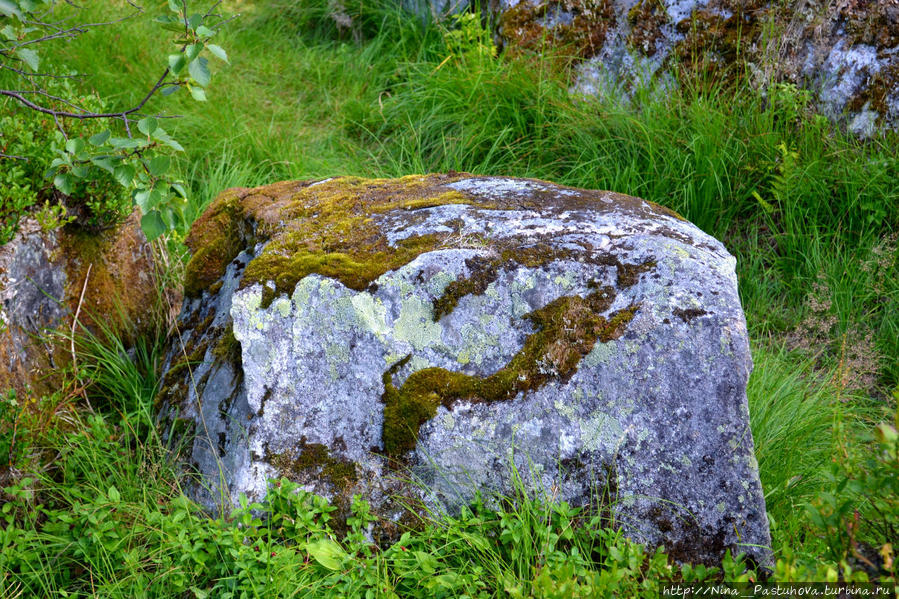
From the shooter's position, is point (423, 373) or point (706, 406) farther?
point (423, 373)

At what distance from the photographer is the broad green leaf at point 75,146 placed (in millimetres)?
2137

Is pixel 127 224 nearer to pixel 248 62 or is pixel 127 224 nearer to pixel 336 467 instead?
pixel 336 467

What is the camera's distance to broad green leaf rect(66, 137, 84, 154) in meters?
2.14

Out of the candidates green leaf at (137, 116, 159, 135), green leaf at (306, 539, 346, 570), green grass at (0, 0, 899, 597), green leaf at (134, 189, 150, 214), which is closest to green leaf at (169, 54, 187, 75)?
green leaf at (137, 116, 159, 135)

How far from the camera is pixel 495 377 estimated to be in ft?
7.43

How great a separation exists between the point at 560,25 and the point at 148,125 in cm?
378

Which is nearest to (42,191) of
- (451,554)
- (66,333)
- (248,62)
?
(66,333)

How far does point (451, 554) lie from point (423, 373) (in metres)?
0.59

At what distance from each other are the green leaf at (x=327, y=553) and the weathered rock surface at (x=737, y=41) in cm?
383

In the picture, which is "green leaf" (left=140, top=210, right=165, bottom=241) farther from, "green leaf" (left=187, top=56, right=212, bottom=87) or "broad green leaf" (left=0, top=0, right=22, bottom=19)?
"broad green leaf" (left=0, top=0, right=22, bottom=19)

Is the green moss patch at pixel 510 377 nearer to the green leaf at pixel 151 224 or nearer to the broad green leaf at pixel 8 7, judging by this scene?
the green leaf at pixel 151 224

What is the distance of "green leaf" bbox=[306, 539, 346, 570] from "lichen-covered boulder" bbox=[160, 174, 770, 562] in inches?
8.1

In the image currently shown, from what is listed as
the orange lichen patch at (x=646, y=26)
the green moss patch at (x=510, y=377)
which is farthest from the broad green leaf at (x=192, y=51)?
the orange lichen patch at (x=646, y=26)

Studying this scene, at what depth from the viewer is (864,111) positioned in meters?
4.36
